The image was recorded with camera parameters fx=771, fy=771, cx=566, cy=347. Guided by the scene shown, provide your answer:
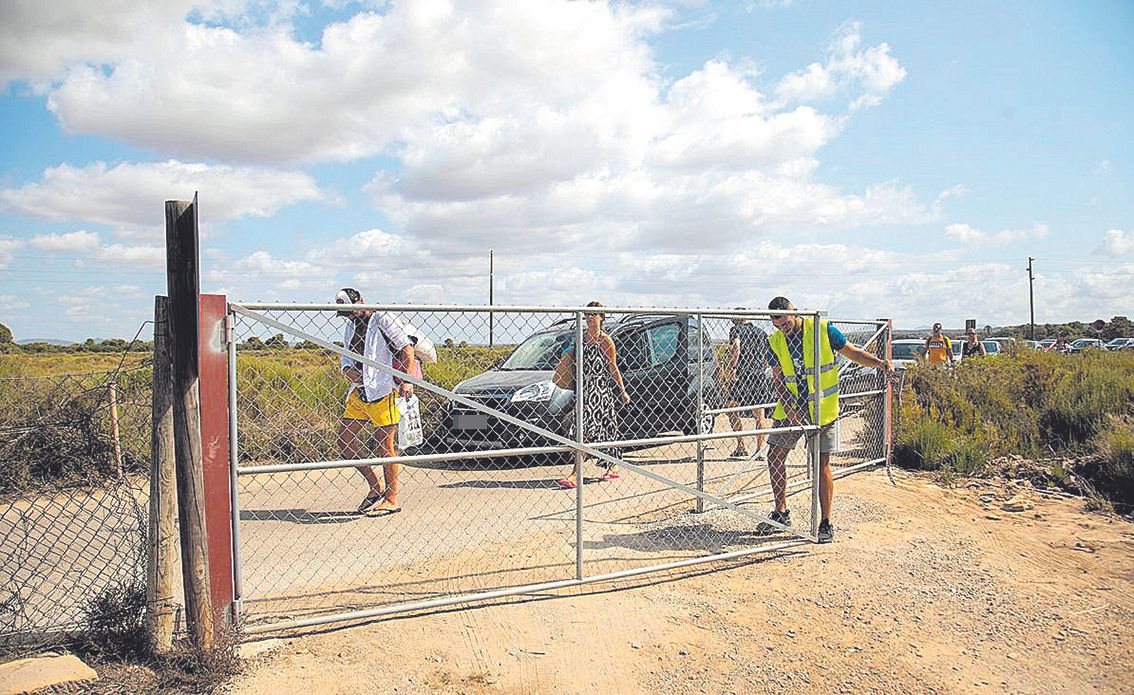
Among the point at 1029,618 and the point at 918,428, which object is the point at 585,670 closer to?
the point at 1029,618

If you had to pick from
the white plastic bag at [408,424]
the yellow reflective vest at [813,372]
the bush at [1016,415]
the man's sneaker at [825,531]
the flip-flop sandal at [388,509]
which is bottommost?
the man's sneaker at [825,531]

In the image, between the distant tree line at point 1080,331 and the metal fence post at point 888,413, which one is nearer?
the metal fence post at point 888,413

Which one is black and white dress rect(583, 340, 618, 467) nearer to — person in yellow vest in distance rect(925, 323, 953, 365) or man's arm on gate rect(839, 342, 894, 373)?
man's arm on gate rect(839, 342, 894, 373)

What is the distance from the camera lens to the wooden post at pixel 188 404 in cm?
394

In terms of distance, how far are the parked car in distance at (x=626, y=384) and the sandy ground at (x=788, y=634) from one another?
2.83m

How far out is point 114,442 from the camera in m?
4.55

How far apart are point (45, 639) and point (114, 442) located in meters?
1.11

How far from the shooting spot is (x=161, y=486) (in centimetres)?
397

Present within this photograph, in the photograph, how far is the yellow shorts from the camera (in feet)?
21.6

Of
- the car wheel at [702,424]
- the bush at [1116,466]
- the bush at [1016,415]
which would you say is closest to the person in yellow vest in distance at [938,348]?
the bush at [1016,415]

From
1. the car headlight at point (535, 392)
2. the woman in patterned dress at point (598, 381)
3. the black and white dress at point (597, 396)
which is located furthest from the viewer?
the car headlight at point (535, 392)

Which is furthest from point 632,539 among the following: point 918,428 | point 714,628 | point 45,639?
point 918,428

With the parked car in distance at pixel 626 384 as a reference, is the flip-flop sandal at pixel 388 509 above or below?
below

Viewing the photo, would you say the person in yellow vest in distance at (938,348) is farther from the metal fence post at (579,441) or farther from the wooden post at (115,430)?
the wooden post at (115,430)
